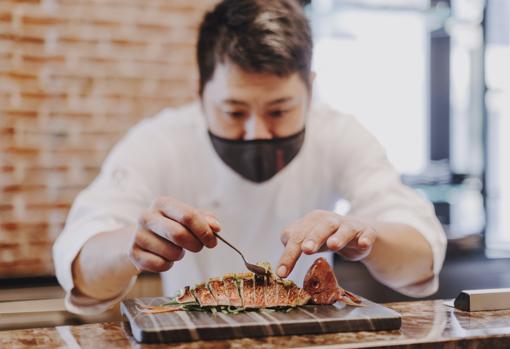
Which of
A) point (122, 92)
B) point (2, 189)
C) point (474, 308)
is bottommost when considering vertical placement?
point (474, 308)

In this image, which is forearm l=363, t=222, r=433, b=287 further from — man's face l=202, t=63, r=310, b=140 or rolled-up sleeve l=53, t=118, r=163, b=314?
rolled-up sleeve l=53, t=118, r=163, b=314

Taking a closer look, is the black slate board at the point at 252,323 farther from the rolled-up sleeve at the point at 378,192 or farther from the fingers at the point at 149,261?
the rolled-up sleeve at the point at 378,192

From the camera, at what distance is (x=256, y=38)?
6.95ft

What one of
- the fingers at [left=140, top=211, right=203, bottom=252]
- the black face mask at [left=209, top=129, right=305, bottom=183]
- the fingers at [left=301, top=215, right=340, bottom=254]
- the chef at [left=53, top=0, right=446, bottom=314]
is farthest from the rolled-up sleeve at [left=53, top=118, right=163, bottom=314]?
the fingers at [left=301, top=215, right=340, bottom=254]

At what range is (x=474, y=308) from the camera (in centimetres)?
161

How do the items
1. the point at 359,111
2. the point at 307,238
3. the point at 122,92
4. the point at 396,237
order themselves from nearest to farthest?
the point at 307,238 < the point at 396,237 < the point at 122,92 < the point at 359,111

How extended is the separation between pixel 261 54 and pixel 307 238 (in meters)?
0.78

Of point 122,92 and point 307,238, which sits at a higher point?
point 122,92

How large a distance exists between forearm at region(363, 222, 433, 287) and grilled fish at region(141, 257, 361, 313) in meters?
0.43

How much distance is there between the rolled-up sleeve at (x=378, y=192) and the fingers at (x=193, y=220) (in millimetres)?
893

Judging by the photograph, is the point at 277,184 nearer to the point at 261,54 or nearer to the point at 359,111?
the point at 261,54

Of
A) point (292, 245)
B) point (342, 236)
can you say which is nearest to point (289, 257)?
point (292, 245)

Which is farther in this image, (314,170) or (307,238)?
(314,170)

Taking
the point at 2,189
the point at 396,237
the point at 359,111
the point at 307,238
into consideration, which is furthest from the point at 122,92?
the point at 307,238
